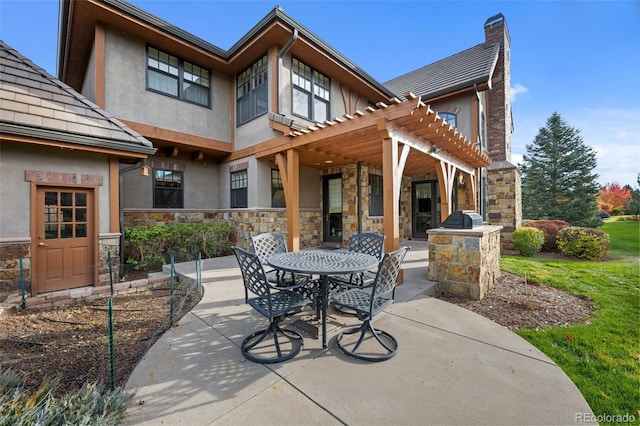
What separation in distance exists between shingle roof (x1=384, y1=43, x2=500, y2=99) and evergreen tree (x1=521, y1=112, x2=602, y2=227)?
9.78m

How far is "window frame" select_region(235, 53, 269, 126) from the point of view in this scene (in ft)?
24.3

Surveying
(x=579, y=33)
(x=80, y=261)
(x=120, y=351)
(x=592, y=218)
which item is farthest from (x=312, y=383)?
(x=592, y=218)

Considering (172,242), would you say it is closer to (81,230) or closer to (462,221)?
(81,230)

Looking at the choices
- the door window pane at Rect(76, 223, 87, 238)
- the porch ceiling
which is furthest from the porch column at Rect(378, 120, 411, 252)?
the door window pane at Rect(76, 223, 87, 238)

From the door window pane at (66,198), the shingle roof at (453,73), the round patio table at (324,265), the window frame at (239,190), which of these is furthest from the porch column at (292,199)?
the shingle roof at (453,73)

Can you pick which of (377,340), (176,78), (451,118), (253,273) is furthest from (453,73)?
(253,273)

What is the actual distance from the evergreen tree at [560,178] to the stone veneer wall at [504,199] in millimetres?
9360

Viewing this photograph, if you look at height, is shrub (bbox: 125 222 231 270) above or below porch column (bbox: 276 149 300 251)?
below

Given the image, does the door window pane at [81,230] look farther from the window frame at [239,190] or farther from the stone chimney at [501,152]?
the stone chimney at [501,152]

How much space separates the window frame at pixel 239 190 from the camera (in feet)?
26.9

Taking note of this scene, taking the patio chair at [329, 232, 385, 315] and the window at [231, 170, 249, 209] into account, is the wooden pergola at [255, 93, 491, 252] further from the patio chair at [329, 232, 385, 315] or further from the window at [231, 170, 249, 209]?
the window at [231, 170, 249, 209]

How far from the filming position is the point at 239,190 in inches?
335

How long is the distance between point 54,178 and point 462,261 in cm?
738

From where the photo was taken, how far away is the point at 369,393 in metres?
2.06
